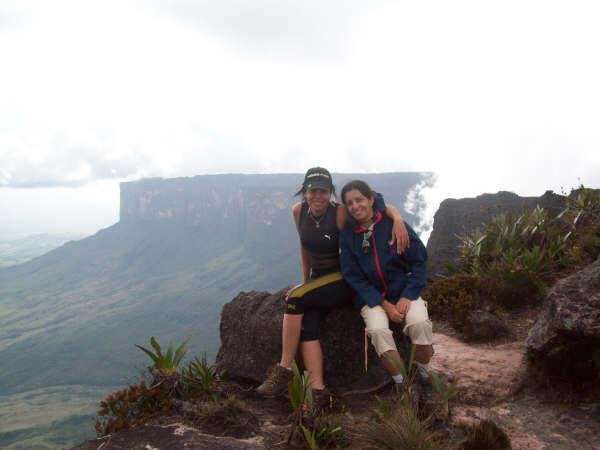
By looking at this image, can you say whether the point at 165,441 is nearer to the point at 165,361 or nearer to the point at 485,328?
the point at 165,361

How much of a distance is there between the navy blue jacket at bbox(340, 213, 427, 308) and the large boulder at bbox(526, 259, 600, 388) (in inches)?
62.4

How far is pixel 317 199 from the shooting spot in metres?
5.38

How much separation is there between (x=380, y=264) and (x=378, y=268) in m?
0.05

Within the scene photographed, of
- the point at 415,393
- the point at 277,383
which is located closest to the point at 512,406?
the point at 415,393

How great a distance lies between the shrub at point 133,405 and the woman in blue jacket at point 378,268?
264 centimetres

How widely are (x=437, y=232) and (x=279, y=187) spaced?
531ft

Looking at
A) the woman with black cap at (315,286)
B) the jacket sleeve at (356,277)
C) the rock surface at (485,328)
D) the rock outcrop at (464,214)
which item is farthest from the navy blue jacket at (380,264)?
the rock outcrop at (464,214)

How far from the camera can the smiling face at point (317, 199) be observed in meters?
5.36

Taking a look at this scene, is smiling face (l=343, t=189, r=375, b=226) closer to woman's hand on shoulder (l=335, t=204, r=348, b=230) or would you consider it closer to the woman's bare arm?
woman's hand on shoulder (l=335, t=204, r=348, b=230)

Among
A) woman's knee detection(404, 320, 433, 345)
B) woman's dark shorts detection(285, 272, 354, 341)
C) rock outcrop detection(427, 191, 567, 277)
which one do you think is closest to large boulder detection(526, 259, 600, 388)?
woman's knee detection(404, 320, 433, 345)

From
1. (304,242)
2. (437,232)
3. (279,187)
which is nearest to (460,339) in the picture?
(304,242)

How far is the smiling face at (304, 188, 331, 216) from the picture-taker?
5.36 meters

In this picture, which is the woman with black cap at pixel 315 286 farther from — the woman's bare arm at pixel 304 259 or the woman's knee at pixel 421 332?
the woman's knee at pixel 421 332

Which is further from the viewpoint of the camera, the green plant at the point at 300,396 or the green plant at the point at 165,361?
the green plant at the point at 165,361
